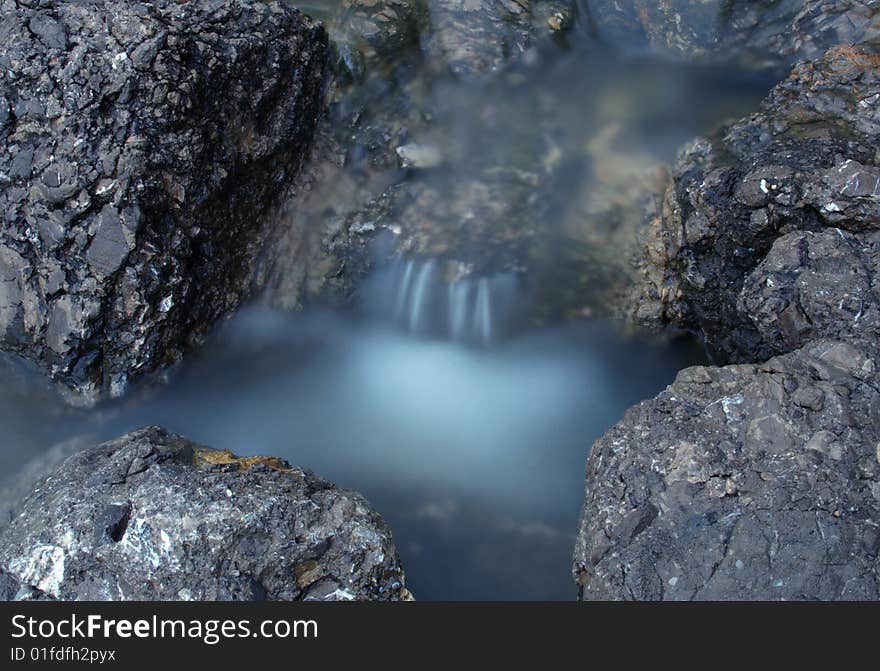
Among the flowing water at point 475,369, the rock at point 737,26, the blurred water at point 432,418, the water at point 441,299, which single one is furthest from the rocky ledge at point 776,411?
the water at point 441,299

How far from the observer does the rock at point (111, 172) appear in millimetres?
3553

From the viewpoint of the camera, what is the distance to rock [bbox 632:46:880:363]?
3.23 m

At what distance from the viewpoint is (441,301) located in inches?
179

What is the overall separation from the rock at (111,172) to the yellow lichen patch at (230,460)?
0.78 m

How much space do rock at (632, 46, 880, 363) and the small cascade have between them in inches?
31.1

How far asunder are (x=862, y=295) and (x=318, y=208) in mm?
2890

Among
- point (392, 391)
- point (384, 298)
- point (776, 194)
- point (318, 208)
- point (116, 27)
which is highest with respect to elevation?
point (116, 27)

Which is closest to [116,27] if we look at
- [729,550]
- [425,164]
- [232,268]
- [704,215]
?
[232,268]

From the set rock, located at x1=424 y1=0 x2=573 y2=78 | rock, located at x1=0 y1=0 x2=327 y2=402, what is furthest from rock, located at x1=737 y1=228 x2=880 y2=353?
rock, located at x1=0 y1=0 x2=327 y2=402

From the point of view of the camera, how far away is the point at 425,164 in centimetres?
455

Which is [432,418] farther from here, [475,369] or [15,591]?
[15,591]

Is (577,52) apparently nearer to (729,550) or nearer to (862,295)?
(862,295)

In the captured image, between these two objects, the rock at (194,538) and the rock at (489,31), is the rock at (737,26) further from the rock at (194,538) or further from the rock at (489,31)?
the rock at (194,538)

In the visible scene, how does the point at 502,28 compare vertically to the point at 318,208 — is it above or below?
above
